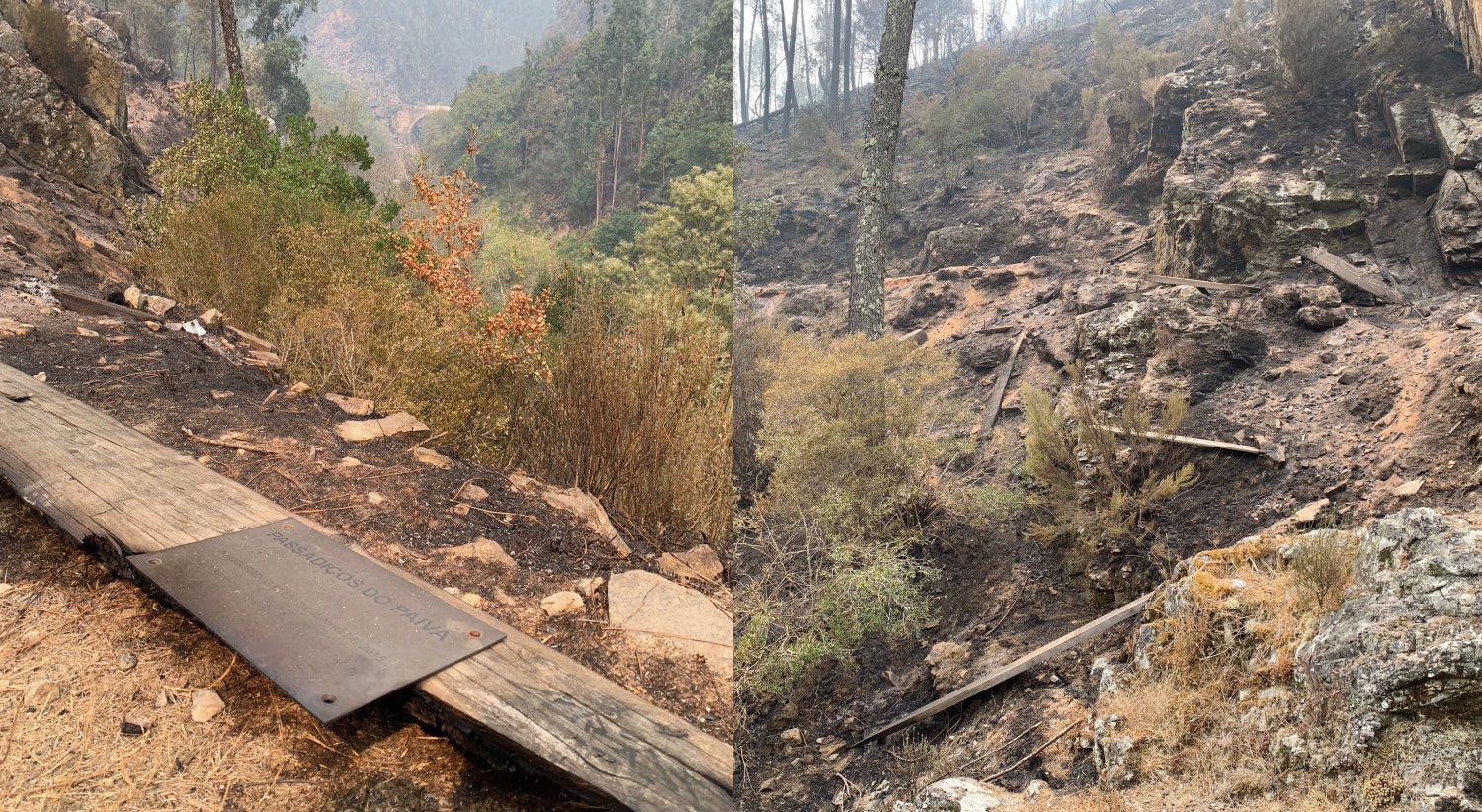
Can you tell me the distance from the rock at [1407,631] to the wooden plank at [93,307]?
5.35 meters

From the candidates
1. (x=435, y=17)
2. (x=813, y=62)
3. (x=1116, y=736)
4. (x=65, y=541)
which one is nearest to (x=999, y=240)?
(x=813, y=62)

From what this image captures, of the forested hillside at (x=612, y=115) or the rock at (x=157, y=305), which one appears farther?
the rock at (x=157, y=305)

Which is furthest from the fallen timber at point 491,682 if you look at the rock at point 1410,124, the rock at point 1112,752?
the rock at point 1410,124

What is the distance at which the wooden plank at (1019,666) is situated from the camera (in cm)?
135

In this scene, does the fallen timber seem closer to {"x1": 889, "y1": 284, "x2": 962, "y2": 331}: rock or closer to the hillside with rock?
the hillside with rock

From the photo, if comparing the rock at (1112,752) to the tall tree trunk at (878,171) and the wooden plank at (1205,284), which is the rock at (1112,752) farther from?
the tall tree trunk at (878,171)

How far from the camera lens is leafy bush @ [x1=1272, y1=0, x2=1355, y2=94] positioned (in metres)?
1.56

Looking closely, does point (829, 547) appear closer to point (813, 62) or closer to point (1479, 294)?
point (1479, 294)

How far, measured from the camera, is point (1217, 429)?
1400 millimetres

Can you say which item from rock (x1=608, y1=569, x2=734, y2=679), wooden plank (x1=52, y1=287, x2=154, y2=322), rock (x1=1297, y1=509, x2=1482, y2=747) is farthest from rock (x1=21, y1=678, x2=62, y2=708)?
wooden plank (x1=52, y1=287, x2=154, y2=322)

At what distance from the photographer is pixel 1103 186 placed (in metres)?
1.92

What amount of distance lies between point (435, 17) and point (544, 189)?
1060cm

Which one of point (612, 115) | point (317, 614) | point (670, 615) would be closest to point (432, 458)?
point (670, 615)

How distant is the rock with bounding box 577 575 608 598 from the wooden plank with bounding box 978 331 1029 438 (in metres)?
1.08
